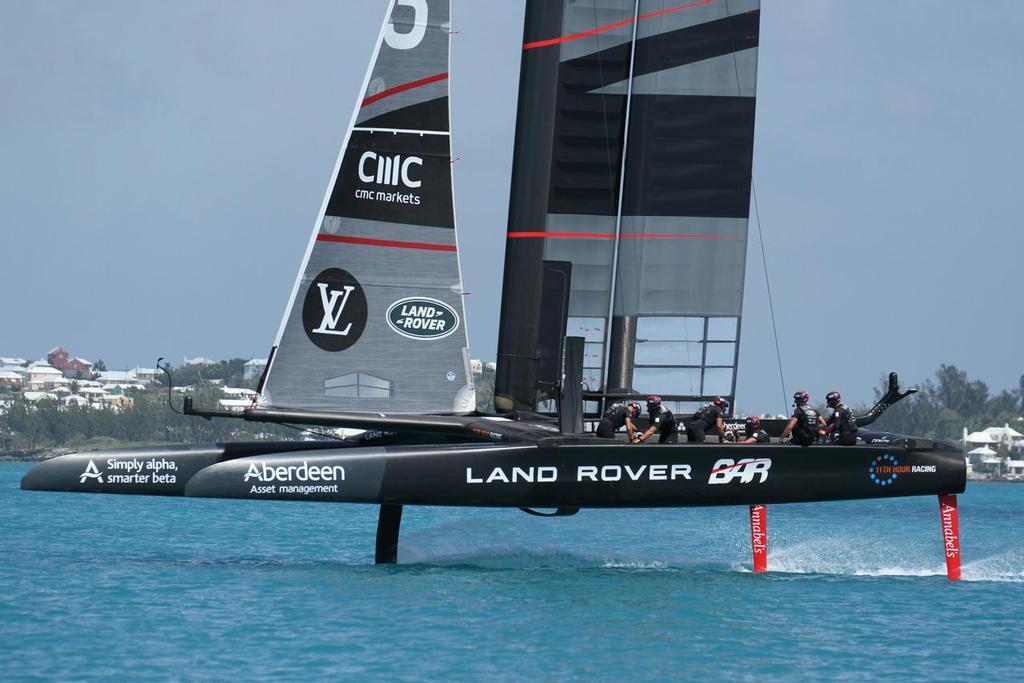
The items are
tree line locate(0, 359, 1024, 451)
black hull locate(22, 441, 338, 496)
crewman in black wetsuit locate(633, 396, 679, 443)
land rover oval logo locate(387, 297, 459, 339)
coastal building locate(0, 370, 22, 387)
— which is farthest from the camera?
coastal building locate(0, 370, 22, 387)

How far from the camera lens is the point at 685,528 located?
26.4 meters

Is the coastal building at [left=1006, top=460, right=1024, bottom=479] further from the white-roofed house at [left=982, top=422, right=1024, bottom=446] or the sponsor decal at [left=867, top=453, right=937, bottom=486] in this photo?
the sponsor decal at [left=867, top=453, right=937, bottom=486]

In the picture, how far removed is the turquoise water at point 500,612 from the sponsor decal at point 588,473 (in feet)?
3.31

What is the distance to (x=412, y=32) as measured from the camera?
1394cm

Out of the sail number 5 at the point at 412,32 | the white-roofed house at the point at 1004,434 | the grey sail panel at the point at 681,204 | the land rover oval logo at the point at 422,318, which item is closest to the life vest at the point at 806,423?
the grey sail panel at the point at 681,204

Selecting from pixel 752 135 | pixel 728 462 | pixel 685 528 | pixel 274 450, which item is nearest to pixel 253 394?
pixel 274 450

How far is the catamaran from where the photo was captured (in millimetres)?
12773

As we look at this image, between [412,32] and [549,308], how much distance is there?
2.87 m

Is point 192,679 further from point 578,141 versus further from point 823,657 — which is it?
point 578,141

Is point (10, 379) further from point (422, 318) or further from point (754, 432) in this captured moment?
point (754, 432)

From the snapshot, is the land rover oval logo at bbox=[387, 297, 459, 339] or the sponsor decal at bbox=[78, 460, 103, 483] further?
the land rover oval logo at bbox=[387, 297, 459, 339]

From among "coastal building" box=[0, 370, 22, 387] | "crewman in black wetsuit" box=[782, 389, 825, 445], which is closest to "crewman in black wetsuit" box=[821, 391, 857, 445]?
"crewman in black wetsuit" box=[782, 389, 825, 445]

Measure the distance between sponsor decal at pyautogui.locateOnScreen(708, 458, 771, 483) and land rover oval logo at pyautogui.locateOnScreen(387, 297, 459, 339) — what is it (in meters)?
2.77

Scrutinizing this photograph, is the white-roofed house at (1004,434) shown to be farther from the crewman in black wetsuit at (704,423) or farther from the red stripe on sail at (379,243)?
the red stripe on sail at (379,243)
